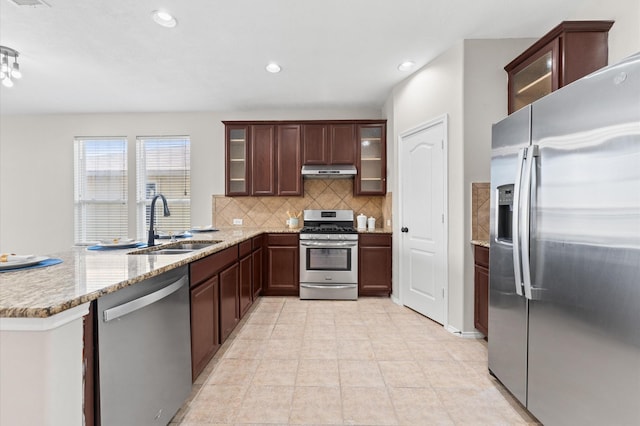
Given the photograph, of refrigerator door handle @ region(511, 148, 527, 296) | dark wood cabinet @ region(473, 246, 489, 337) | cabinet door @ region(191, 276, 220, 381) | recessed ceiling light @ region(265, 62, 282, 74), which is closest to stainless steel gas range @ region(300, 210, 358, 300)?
dark wood cabinet @ region(473, 246, 489, 337)

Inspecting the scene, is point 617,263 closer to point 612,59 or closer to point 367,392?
point 367,392

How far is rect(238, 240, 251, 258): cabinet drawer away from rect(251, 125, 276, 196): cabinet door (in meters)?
1.24

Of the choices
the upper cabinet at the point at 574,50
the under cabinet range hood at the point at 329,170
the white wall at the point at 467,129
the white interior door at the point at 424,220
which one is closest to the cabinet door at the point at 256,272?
the under cabinet range hood at the point at 329,170

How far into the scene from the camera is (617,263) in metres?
1.22

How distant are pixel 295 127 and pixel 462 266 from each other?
2.90 metres

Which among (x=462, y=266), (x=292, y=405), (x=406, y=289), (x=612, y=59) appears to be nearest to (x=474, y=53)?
(x=612, y=59)

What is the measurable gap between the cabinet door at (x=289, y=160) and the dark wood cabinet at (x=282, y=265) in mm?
746

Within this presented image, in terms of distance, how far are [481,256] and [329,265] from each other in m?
1.96

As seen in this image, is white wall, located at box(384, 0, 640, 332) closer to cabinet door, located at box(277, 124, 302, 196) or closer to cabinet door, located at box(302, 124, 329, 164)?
cabinet door, located at box(302, 124, 329, 164)

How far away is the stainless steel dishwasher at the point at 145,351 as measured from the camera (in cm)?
119

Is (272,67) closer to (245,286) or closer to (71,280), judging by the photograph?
(245,286)

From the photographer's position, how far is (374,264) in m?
4.17

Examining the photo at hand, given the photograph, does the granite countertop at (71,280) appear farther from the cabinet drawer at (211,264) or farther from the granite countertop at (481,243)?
the granite countertop at (481,243)

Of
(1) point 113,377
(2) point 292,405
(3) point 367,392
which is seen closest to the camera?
(1) point 113,377
